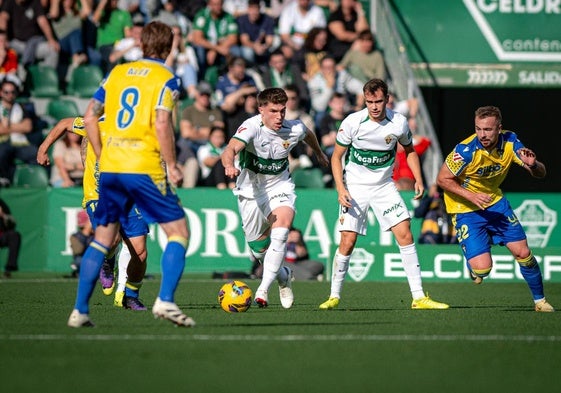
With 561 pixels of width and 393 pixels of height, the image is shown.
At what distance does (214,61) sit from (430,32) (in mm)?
4685

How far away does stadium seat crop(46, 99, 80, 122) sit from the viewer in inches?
861

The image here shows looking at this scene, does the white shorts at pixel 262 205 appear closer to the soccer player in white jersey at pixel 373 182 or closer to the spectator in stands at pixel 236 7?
the soccer player in white jersey at pixel 373 182

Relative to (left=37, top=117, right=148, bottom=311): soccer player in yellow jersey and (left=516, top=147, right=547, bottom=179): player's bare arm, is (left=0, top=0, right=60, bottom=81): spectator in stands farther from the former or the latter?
(left=516, top=147, right=547, bottom=179): player's bare arm

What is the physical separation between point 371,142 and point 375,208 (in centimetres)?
72

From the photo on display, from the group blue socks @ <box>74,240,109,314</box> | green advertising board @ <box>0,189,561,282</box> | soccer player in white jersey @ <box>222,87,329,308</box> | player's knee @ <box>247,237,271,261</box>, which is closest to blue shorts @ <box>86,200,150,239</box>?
soccer player in white jersey @ <box>222,87,329,308</box>

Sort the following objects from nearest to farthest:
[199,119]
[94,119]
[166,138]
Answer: [166,138], [94,119], [199,119]

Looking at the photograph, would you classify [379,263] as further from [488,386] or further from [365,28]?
[488,386]

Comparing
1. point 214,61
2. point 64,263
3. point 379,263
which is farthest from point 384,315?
point 214,61

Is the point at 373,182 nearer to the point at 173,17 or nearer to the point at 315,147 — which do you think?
the point at 315,147

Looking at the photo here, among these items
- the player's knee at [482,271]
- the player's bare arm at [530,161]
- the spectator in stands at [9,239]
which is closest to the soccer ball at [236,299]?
the player's knee at [482,271]

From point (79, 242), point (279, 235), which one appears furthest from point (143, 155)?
point (79, 242)

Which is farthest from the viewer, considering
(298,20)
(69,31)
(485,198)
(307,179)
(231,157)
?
(298,20)

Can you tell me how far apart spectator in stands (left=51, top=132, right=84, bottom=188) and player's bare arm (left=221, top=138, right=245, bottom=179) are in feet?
28.1

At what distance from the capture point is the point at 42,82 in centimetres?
2250
